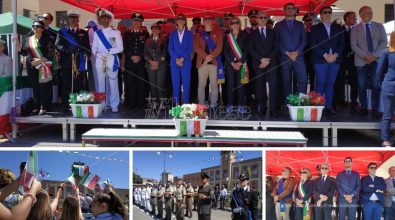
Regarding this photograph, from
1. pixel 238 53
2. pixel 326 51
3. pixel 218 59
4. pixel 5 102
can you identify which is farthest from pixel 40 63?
pixel 326 51

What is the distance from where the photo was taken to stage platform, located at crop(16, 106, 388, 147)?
7098 millimetres

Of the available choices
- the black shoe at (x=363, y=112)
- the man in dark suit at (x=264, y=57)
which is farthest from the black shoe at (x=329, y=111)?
the man in dark suit at (x=264, y=57)

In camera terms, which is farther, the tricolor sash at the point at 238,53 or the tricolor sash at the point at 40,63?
the tricolor sash at the point at 40,63

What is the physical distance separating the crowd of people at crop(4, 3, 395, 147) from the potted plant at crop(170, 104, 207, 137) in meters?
1.18

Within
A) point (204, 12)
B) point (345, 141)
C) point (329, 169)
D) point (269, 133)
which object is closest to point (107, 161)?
point (329, 169)

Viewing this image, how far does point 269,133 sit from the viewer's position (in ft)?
21.7

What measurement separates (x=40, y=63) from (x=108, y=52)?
98cm

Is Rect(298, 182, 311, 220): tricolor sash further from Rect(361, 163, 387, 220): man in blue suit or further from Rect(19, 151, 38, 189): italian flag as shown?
Rect(19, 151, 38, 189): italian flag

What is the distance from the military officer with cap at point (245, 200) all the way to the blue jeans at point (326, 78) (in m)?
3.90

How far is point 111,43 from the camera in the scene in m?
8.16

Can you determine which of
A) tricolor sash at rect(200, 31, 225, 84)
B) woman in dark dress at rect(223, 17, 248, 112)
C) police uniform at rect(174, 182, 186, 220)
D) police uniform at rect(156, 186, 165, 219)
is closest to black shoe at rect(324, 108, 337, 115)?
woman in dark dress at rect(223, 17, 248, 112)

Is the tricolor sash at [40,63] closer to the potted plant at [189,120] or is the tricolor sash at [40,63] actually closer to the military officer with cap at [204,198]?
the potted plant at [189,120]

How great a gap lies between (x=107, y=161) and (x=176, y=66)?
4.05m

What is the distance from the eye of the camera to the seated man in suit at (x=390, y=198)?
14.6ft
